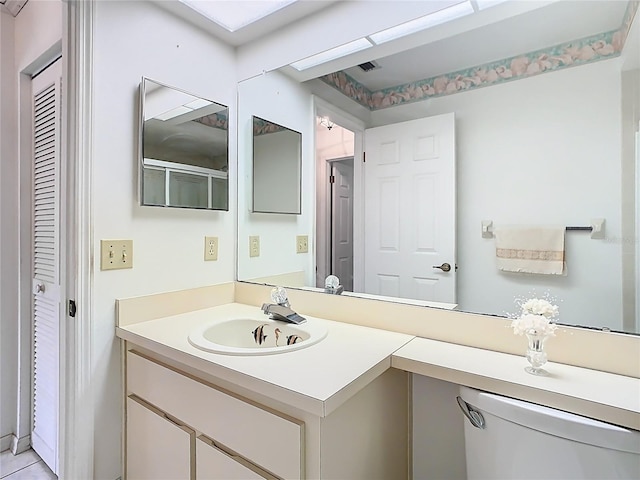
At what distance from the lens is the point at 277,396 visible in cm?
82

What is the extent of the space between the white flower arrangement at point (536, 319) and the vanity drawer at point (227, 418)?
621 millimetres

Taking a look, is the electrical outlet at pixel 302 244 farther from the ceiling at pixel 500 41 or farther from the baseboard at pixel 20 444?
the baseboard at pixel 20 444

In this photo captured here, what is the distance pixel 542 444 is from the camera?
2.57ft

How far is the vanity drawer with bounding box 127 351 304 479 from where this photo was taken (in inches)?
32.9

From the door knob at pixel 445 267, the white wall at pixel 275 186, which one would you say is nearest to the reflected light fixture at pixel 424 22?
the white wall at pixel 275 186

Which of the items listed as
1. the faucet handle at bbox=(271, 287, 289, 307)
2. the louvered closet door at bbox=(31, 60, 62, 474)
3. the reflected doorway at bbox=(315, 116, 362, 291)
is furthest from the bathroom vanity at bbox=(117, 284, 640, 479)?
the louvered closet door at bbox=(31, 60, 62, 474)

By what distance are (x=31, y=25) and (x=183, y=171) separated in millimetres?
1100

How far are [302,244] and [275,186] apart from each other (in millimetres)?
351

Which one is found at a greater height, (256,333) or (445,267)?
(445,267)

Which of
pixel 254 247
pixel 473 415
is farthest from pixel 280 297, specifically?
pixel 473 415

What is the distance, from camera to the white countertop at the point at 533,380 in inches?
29.6

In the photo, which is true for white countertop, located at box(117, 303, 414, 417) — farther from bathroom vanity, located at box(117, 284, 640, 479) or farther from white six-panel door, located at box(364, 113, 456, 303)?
white six-panel door, located at box(364, 113, 456, 303)

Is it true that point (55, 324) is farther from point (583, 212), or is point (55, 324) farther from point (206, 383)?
point (583, 212)

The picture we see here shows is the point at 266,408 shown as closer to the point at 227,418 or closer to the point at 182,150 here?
the point at 227,418
